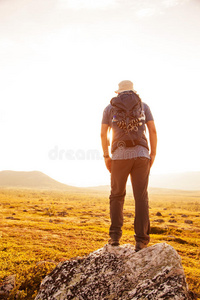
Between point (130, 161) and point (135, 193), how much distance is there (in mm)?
742

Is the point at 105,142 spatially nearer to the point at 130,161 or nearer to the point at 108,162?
the point at 108,162

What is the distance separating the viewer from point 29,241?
9.44m

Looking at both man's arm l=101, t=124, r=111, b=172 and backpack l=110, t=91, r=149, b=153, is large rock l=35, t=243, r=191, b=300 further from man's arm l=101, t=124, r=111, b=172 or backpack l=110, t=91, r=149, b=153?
backpack l=110, t=91, r=149, b=153

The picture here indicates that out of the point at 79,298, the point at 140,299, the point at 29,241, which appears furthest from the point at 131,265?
the point at 29,241

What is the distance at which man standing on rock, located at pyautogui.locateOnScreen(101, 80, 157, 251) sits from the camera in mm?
4812

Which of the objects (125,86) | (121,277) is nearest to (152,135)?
(125,86)

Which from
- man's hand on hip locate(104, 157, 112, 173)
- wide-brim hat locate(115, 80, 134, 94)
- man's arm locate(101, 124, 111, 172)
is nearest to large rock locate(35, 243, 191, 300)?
man's hand on hip locate(104, 157, 112, 173)

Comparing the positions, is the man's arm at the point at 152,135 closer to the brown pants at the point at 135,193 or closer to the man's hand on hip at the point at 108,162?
the brown pants at the point at 135,193

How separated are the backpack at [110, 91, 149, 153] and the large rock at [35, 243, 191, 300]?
2.37 metres

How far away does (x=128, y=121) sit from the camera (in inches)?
193

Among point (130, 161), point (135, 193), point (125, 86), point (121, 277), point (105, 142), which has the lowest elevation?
point (121, 277)

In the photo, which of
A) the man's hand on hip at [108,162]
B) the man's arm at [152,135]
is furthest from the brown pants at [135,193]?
the man's arm at [152,135]

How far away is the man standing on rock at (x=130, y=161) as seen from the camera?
4812 mm

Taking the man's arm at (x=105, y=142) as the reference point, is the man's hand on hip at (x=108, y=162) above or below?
below
